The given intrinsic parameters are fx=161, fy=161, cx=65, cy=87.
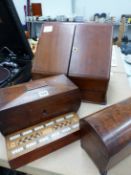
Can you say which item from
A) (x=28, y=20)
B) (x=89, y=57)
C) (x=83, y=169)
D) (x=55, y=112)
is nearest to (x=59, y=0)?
(x=28, y=20)

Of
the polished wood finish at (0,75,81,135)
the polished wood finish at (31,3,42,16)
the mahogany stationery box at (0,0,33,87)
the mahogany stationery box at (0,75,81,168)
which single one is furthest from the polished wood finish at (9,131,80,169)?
the polished wood finish at (31,3,42,16)

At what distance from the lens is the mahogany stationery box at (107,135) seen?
43 cm

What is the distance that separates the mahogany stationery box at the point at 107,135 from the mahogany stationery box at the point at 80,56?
0.68 ft

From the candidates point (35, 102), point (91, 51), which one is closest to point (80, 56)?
point (91, 51)

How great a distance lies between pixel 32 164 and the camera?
0.55 m

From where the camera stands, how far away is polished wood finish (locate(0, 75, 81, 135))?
55 centimetres

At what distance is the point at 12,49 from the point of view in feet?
3.34

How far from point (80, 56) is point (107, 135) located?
1.37ft

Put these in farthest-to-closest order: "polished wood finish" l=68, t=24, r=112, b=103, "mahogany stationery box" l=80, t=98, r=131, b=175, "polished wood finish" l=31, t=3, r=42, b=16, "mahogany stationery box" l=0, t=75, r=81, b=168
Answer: "polished wood finish" l=31, t=3, r=42, b=16 < "polished wood finish" l=68, t=24, r=112, b=103 < "mahogany stationery box" l=0, t=75, r=81, b=168 < "mahogany stationery box" l=80, t=98, r=131, b=175

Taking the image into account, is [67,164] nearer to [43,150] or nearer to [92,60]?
[43,150]

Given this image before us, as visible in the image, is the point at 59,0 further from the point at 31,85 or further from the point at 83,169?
the point at 83,169

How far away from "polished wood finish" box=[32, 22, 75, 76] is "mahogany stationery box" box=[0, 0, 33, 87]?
14cm

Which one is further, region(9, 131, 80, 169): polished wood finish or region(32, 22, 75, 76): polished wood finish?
region(32, 22, 75, 76): polished wood finish

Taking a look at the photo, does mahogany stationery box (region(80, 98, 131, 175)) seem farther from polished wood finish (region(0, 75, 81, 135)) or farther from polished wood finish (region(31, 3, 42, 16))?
polished wood finish (region(31, 3, 42, 16))
